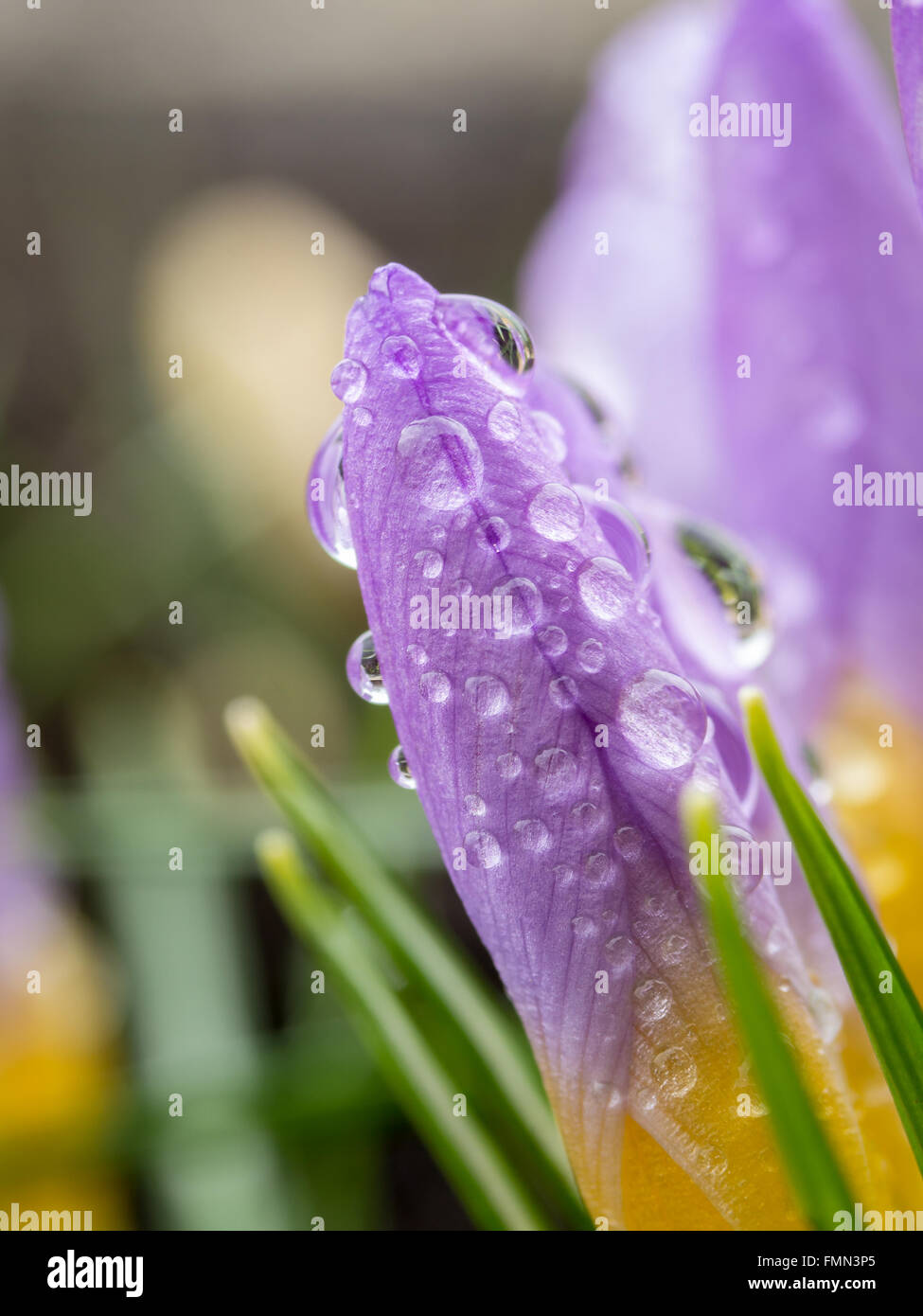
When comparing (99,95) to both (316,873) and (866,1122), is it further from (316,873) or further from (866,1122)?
(866,1122)

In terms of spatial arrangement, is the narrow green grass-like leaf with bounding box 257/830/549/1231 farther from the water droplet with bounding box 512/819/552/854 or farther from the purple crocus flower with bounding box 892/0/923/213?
the purple crocus flower with bounding box 892/0/923/213

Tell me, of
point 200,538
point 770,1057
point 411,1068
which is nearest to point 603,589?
point 770,1057

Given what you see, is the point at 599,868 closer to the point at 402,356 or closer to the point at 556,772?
the point at 556,772

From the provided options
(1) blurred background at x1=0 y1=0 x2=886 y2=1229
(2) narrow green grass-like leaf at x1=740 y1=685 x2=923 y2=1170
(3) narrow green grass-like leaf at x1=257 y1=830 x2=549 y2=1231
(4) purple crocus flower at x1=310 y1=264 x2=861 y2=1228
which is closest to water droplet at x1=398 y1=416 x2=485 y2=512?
(4) purple crocus flower at x1=310 y1=264 x2=861 y2=1228

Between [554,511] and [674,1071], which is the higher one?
[554,511]

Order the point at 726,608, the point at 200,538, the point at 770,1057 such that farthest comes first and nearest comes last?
the point at 200,538
the point at 726,608
the point at 770,1057

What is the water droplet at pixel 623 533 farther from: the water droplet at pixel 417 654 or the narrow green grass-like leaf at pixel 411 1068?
the narrow green grass-like leaf at pixel 411 1068
